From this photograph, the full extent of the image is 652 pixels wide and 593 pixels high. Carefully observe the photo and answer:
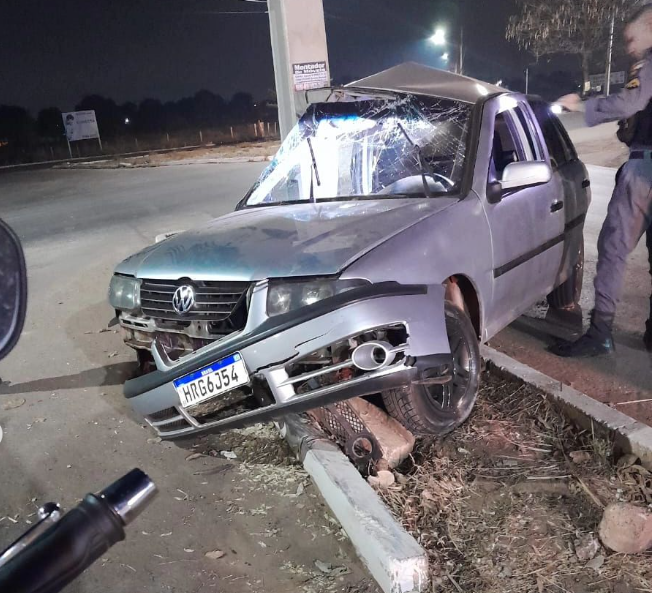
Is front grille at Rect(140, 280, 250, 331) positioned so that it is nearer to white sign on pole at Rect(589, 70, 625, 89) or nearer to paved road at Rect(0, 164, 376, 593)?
paved road at Rect(0, 164, 376, 593)

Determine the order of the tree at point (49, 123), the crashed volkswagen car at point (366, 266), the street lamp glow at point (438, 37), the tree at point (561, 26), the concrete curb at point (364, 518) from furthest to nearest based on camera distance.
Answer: the tree at point (49, 123), the tree at point (561, 26), the street lamp glow at point (438, 37), the crashed volkswagen car at point (366, 266), the concrete curb at point (364, 518)

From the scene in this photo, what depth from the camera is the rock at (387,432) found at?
3.19m

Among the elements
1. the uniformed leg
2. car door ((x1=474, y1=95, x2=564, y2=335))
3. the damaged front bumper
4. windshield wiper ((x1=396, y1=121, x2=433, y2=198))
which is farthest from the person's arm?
the damaged front bumper

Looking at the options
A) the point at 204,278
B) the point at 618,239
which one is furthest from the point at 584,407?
the point at 204,278

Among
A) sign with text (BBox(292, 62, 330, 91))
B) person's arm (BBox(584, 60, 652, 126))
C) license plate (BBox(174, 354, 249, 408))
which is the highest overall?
sign with text (BBox(292, 62, 330, 91))

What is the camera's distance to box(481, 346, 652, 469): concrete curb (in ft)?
9.84

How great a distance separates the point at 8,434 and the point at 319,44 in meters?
5.39

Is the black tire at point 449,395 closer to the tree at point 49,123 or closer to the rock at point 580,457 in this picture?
the rock at point 580,457

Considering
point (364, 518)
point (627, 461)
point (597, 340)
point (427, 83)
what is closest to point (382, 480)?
point (364, 518)

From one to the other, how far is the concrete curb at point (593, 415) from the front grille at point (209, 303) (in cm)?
185

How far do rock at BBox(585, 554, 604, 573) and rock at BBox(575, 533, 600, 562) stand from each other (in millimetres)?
18

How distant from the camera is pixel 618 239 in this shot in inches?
163

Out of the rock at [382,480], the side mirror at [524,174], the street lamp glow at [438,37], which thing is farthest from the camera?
the street lamp glow at [438,37]

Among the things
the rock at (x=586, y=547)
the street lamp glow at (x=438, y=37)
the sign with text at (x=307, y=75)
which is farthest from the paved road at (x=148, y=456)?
the street lamp glow at (x=438, y=37)
